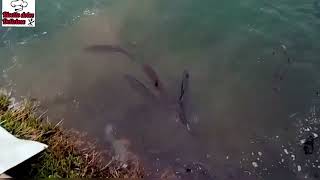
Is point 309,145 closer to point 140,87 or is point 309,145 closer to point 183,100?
point 183,100

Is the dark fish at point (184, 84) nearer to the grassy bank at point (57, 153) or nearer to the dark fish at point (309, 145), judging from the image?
the grassy bank at point (57, 153)

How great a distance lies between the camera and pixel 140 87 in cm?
476

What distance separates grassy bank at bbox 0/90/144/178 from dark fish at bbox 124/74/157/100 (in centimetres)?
79

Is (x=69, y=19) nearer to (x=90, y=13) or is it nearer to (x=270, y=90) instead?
(x=90, y=13)

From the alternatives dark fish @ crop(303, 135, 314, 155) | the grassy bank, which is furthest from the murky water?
the grassy bank

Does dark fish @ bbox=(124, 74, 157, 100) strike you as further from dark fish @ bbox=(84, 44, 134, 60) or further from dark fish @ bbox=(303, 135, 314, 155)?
dark fish @ bbox=(303, 135, 314, 155)

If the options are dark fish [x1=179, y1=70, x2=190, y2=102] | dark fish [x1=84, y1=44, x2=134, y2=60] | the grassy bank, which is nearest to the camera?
the grassy bank

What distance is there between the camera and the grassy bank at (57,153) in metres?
3.67

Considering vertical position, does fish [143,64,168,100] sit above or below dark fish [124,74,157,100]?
above

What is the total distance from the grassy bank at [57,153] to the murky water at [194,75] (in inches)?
8.3

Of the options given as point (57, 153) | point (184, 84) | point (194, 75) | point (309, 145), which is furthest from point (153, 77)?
point (309, 145)

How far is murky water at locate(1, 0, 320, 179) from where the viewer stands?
4211 mm

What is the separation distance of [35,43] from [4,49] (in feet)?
1.12

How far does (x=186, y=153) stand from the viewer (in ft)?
13.7
